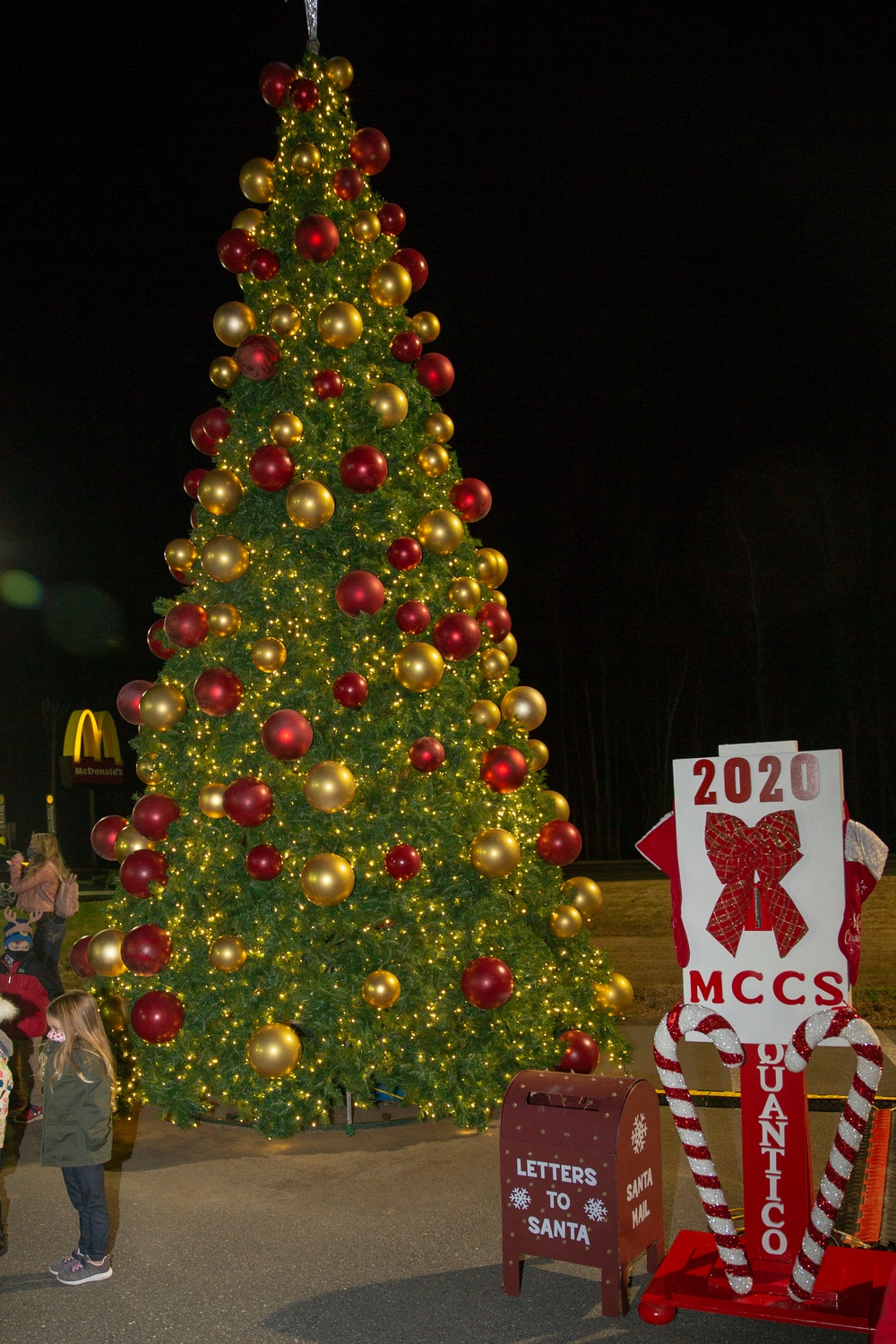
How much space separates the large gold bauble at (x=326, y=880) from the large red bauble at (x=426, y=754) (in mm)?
817

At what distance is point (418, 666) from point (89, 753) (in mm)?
20813

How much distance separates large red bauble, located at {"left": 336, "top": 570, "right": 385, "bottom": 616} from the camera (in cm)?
649

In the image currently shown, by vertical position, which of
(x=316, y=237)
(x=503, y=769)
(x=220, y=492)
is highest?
(x=316, y=237)

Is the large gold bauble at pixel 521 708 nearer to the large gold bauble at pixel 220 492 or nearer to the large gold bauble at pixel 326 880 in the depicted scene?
the large gold bauble at pixel 326 880

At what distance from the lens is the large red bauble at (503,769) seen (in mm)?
6910

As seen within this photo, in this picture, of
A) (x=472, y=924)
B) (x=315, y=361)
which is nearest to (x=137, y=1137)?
(x=472, y=924)

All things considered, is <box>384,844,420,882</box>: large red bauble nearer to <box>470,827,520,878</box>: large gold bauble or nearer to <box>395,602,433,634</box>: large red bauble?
<box>470,827,520,878</box>: large gold bauble

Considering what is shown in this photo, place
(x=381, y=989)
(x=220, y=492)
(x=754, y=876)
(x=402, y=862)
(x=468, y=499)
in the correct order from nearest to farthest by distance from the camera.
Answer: (x=754, y=876) → (x=381, y=989) → (x=402, y=862) → (x=220, y=492) → (x=468, y=499)

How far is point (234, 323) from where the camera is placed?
23.9ft

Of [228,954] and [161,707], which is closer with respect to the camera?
[228,954]

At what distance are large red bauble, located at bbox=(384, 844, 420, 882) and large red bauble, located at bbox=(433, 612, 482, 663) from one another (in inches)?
51.6

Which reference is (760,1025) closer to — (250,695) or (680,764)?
(680,764)

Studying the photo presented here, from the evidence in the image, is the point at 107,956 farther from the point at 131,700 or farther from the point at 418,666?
the point at 418,666

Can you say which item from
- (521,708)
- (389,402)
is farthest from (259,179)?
(521,708)
